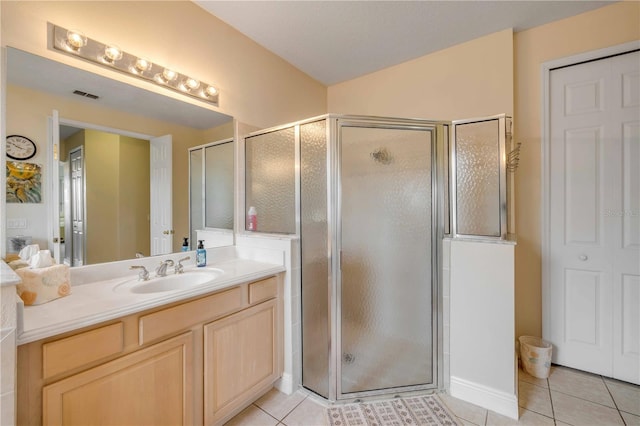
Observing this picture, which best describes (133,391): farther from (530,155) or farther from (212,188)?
(530,155)

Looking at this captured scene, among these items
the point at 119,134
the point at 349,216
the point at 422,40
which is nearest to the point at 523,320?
the point at 349,216

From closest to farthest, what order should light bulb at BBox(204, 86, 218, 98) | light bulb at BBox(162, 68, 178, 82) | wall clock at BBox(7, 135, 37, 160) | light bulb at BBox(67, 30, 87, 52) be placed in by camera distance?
wall clock at BBox(7, 135, 37, 160)
light bulb at BBox(67, 30, 87, 52)
light bulb at BBox(162, 68, 178, 82)
light bulb at BBox(204, 86, 218, 98)

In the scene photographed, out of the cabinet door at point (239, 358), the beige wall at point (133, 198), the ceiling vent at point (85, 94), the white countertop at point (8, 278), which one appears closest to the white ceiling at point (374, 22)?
the ceiling vent at point (85, 94)

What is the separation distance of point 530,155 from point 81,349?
2.98 metres

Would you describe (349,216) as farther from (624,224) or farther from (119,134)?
(624,224)

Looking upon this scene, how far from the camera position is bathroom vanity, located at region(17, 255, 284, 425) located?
0.91 metres

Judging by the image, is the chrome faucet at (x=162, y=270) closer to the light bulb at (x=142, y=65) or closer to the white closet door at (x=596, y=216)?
the light bulb at (x=142, y=65)

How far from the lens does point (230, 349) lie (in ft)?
4.89

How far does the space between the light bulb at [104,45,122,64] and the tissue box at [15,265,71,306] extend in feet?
3.65

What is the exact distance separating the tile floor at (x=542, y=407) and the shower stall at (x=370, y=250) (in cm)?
17

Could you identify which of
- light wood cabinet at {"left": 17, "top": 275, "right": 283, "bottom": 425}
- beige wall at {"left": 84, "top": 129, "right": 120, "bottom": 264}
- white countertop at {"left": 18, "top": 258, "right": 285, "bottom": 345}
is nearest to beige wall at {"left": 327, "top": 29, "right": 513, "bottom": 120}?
light wood cabinet at {"left": 17, "top": 275, "right": 283, "bottom": 425}

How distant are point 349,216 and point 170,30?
1.68 metres

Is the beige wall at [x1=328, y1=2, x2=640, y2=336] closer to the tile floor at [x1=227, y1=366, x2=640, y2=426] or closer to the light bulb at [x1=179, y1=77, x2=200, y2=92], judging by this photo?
the tile floor at [x1=227, y1=366, x2=640, y2=426]

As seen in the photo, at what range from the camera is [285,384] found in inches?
71.7
